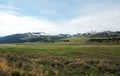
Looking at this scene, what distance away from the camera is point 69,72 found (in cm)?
2314

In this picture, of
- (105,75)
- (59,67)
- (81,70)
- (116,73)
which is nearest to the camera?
(105,75)

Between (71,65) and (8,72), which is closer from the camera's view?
(8,72)

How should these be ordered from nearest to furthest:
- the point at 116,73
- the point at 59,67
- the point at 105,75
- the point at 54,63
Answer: the point at 105,75, the point at 116,73, the point at 59,67, the point at 54,63

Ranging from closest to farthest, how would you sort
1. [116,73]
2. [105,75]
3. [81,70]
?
[105,75] < [116,73] < [81,70]

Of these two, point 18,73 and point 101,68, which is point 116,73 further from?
point 18,73

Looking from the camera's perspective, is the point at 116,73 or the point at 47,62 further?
the point at 47,62

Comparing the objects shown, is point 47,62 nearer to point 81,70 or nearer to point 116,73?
point 81,70

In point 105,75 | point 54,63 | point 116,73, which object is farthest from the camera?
point 54,63

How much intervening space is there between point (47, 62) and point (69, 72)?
21.2 feet

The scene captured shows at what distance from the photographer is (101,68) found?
79.2 ft

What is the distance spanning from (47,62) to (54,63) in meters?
1.85

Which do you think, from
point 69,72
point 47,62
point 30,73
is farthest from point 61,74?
point 47,62

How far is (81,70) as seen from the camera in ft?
78.0

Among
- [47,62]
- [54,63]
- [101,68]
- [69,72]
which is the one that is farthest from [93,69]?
[47,62]
